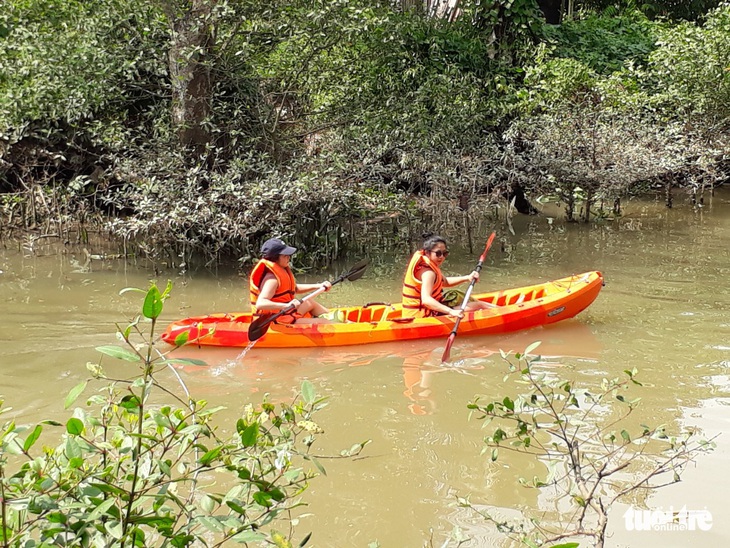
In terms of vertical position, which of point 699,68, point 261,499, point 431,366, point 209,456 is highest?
point 699,68

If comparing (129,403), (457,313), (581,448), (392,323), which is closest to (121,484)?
(129,403)

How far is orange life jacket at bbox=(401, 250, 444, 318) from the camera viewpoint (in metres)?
7.83

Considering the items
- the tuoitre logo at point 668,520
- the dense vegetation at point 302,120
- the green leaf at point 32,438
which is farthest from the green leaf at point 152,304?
the dense vegetation at point 302,120

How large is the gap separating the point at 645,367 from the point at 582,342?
37.5 inches

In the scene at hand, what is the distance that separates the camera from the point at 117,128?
10.6 metres

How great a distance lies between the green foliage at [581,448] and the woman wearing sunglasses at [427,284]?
62.7 inches

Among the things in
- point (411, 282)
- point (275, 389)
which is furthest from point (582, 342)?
point (275, 389)

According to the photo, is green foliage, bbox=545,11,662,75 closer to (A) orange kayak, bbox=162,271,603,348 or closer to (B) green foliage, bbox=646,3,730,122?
(B) green foliage, bbox=646,3,730,122

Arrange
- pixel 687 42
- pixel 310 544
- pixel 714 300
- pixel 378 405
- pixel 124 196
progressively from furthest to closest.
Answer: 1. pixel 687 42
2. pixel 124 196
3. pixel 714 300
4. pixel 378 405
5. pixel 310 544

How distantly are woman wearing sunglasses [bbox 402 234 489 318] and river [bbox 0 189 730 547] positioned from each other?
0.34 m

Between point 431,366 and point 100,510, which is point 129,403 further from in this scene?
point 431,366

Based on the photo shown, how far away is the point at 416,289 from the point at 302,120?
4749 millimetres

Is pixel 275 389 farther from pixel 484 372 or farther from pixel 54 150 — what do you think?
pixel 54 150

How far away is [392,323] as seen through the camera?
304 inches
